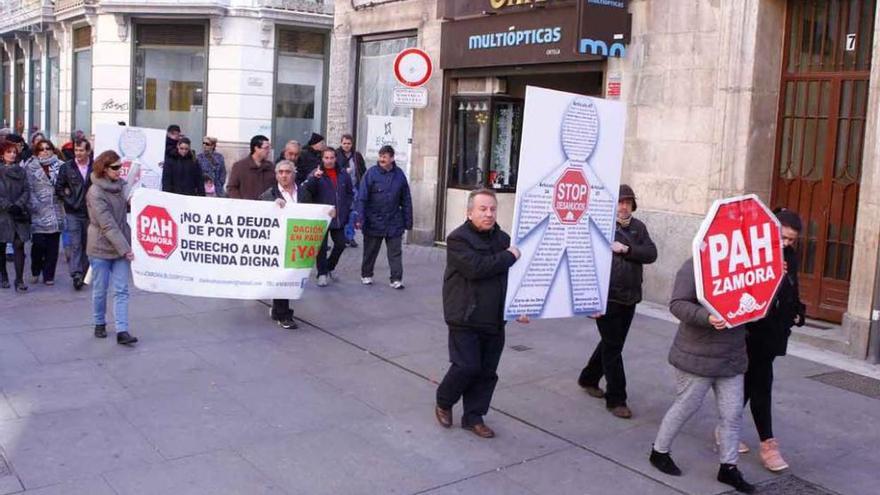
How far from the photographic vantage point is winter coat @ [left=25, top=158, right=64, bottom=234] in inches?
436

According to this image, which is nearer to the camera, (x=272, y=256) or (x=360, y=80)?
(x=272, y=256)

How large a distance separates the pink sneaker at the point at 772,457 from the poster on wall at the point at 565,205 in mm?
1366

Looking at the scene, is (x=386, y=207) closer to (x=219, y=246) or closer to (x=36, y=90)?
(x=219, y=246)

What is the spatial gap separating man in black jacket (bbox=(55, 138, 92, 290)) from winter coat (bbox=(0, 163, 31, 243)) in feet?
1.38

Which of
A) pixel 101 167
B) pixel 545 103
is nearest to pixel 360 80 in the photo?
pixel 101 167

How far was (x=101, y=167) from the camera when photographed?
8.18m

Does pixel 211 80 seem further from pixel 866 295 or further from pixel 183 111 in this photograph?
pixel 866 295

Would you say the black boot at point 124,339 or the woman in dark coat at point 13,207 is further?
the woman in dark coat at point 13,207

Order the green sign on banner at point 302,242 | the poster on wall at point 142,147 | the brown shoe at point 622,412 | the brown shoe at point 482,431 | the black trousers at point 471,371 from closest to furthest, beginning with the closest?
the black trousers at point 471,371, the brown shoe at point 482,431, the brown shoe at point 622,412, the green sign on banner at point 302,242, the poster on wall at point 142,147

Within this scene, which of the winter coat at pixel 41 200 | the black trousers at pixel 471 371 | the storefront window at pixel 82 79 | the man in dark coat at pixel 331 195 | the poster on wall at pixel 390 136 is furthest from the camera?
the storefront window at pixel 82 79

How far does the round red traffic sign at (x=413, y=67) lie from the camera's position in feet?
46.1

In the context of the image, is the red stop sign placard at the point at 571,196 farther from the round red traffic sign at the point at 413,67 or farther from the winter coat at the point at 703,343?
the round red traffic sign at the point at 413,67

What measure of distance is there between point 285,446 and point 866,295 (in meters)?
5.60

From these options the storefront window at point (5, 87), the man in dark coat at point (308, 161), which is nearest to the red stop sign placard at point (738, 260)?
the man in dark coat at point (308, 161)
